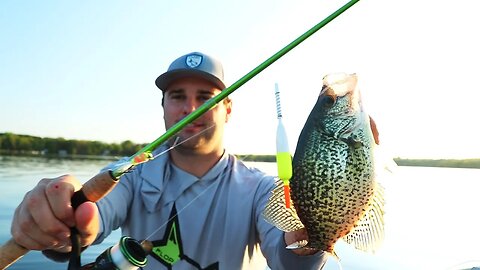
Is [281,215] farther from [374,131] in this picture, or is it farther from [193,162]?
[193,162]

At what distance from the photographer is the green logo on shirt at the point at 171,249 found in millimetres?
3262

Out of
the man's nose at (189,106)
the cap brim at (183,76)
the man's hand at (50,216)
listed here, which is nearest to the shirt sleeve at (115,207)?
the man's nose at (189,106)

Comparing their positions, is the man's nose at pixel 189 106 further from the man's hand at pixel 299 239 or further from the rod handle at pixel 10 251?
the rod handle at pixel 10 251

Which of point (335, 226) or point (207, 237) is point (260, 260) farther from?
point (335, 226)

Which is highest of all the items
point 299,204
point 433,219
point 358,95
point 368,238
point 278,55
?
point 278,55

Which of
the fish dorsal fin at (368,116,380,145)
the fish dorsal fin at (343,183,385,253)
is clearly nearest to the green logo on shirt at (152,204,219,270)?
the fish dorsal fin at (343,183,385,253)

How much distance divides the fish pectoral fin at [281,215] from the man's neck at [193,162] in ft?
4.70

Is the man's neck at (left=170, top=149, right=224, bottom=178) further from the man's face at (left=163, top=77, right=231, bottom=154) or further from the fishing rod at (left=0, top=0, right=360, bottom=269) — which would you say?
the fishing rod at (left=0, top=0, right=360, bottom=269)

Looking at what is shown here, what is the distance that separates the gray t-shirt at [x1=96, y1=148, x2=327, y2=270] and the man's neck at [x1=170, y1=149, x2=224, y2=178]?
0.06m

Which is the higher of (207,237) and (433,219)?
(207,237)

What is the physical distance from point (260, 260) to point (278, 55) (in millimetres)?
1791

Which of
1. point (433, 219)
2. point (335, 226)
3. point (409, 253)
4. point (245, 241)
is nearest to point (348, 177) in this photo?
point (335, 226)

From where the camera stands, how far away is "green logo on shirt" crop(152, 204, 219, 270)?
3.26 metres

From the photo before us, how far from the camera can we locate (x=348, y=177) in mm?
1932
